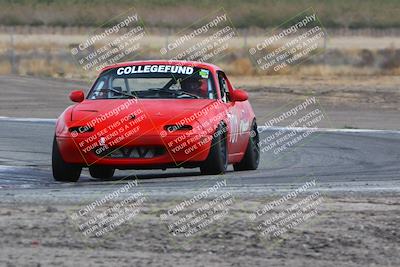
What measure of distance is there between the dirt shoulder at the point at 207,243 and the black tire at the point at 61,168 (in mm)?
3066

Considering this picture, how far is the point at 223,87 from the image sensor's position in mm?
13977

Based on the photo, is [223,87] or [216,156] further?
[223,87]

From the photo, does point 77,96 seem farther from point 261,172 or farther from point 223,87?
point 261,172

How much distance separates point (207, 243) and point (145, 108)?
15.7 feet

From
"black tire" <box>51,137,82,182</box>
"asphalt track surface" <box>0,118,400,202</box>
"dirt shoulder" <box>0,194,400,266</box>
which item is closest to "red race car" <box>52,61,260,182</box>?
"black tire" <box>51,137,82,182</box>

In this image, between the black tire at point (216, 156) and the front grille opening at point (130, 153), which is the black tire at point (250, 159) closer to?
the black tire at point (216, 156)

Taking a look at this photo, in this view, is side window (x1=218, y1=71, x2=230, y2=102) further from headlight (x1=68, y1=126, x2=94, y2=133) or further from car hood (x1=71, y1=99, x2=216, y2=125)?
headlight (x1=68, y1=126, x2=94, y2=133)

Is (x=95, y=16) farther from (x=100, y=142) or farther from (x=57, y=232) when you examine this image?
(x=57, y=232)

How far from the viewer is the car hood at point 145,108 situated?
1220 cm

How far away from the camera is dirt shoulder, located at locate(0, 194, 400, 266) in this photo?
721 centimetres

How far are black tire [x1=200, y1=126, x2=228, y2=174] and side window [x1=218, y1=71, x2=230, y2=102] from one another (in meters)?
1.14

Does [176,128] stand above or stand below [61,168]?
above

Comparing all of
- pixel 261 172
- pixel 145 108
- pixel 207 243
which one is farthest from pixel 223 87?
pixel 207 243

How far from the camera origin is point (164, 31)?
174ft
